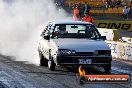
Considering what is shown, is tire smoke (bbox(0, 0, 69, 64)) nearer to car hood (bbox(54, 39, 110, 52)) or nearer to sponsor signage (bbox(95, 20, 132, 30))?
car hood (bbox(54, 39, 110, 52))

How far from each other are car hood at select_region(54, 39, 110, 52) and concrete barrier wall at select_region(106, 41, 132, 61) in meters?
4.65

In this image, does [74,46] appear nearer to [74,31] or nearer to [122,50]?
[74,31]

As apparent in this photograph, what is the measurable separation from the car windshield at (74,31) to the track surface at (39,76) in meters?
1.04

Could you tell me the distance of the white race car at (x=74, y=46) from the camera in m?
13.5

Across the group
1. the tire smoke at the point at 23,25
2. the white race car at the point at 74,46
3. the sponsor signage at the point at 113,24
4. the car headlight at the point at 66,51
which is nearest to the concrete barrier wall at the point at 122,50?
the tire smoke at the point at 23,25

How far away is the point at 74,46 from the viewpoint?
533 inches

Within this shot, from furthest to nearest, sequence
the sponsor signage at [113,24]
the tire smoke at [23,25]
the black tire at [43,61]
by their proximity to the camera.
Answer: the sponsor signage at [113,24] < the tire smoke at [23,25] < the black tire at [43,61]

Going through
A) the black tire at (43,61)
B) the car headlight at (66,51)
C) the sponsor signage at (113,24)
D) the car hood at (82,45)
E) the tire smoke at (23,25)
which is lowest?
the sponsor signage at (113,24)

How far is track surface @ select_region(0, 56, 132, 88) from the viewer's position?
11.4 m

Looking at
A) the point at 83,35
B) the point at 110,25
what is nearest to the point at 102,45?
the point at 83,35

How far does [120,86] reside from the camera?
1125 centimetres

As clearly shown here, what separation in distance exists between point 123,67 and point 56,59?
10.6ft

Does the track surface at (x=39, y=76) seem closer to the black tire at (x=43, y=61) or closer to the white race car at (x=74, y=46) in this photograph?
the black tire at (x=43, y=61)

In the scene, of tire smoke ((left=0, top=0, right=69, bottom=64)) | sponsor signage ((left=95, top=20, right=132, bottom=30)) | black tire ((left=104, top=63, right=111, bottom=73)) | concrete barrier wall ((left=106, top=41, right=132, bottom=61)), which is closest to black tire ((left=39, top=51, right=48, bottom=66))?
tire smoke ((left=0, top=0, right=69, bottom=64))
